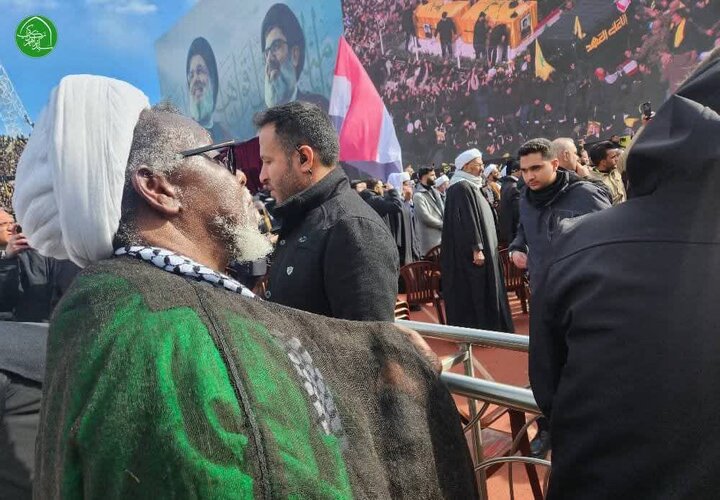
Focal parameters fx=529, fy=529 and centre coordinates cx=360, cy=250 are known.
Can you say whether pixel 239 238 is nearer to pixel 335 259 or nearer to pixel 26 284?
pixel 335 259

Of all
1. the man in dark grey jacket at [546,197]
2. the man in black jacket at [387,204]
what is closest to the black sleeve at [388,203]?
→ the man in black jacket at [387,204]

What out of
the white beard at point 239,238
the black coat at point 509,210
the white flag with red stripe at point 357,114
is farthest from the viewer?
the black coat at point 509,210

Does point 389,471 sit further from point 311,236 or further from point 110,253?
point 311,236

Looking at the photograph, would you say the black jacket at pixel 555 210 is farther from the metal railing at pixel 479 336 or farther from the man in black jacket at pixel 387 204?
the man in black jacket at pixel 387 204

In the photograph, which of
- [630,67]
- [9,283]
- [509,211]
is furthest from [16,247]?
[630,67]

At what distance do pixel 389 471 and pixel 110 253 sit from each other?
70cm

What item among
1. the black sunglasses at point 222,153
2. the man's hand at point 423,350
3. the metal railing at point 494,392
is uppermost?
the black sunglasses at point 222,153

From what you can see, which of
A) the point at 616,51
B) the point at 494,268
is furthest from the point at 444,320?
the point at 616,51

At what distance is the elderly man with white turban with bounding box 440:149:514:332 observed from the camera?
504 centimetres

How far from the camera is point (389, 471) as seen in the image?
38.7 inches

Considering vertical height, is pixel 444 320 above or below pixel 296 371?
below

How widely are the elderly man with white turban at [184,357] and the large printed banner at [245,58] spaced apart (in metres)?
25.3

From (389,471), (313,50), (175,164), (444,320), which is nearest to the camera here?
(389,471)

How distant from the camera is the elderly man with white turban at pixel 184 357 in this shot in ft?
2.36
